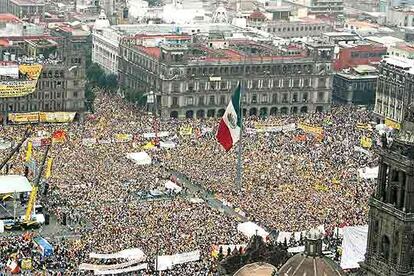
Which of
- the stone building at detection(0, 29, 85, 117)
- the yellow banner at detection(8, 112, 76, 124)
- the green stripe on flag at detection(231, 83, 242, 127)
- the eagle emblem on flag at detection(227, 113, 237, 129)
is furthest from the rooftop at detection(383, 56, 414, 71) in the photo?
the eagle emblem on flag at detection(227, 113, 237, 129)

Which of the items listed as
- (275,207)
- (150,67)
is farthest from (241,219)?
(150,67)

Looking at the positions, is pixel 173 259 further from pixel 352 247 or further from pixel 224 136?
pixel 224 136

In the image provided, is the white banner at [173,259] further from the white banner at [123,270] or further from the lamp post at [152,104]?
the lamp post at [152,104]

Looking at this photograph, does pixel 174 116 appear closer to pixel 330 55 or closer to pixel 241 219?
pixel 330 55

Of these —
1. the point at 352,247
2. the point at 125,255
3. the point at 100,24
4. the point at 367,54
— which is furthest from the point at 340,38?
the point at 125,255

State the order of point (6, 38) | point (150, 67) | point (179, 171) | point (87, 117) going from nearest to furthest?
point (179, 171) → point (87, 117) → point (150, 67) → point (6, 38)
